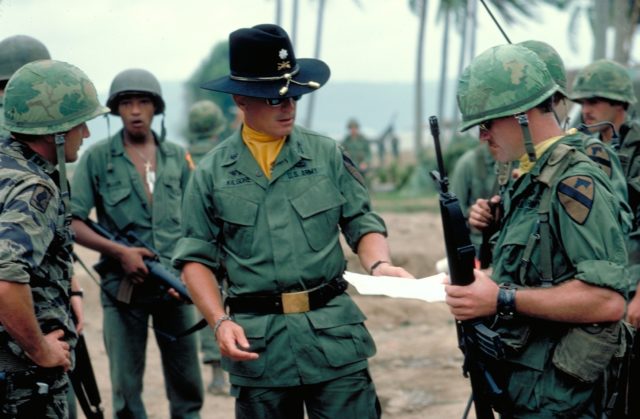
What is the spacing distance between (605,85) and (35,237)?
12.2 feet

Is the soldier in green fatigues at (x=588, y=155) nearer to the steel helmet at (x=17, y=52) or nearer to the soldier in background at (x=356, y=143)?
the steel helmet at (x=17, y=52)

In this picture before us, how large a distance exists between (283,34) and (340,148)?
572 millimetres

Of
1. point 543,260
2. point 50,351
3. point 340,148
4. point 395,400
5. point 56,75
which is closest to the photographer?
point 543,260

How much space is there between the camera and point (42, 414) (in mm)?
3799

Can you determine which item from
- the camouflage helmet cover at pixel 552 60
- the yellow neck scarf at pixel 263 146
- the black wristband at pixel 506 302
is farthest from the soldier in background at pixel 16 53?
the black wristband at pixel 506 302

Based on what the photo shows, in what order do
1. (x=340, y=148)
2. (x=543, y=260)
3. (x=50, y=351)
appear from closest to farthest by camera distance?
(x=543, y=260) → (x=50, y=351) → (x=340, y=148)

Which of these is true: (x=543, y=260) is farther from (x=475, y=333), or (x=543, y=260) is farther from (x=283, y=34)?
(x=283, y=34)

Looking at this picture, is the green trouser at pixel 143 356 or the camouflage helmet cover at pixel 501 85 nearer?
the camouflage helmet cover at pixel 501 85

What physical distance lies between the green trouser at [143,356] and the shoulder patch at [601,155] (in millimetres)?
2843

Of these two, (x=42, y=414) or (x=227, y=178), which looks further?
(x=227, y=178)

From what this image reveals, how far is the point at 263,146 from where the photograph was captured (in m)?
4.27

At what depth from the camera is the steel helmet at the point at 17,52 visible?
5.13 metres

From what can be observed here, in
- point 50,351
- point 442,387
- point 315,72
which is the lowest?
point 442,387

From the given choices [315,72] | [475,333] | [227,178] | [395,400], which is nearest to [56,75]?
[227,178]
